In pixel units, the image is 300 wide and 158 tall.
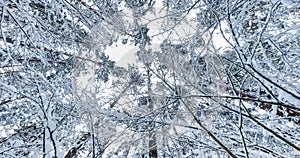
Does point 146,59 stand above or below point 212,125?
above

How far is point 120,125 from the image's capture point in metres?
3.54

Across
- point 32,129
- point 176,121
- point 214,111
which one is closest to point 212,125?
point 214,111

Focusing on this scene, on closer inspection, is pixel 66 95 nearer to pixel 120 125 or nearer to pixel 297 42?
pixel 120 125

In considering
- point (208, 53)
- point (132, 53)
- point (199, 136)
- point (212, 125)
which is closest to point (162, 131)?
point (199, 136)

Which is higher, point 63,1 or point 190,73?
point 63,1

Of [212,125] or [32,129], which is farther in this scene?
[32,129]

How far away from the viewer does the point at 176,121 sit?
2557 mm

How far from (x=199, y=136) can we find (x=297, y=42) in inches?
52.3

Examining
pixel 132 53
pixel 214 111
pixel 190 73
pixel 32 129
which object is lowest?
pixel 32 129

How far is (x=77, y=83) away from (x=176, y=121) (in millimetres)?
1473

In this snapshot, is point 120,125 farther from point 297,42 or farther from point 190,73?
point 297,42

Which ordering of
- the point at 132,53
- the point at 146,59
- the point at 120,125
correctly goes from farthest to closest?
the point at 132,53, the point at 146,59, the point at 120,125

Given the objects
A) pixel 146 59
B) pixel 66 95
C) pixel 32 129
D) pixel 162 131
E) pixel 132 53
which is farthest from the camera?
pixel 132 53

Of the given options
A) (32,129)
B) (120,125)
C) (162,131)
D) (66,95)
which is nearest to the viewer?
(162,131)
